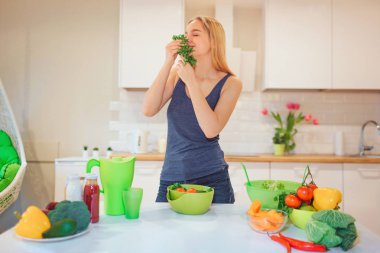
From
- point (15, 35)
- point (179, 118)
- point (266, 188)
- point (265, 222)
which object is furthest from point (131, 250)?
point (15, 35)

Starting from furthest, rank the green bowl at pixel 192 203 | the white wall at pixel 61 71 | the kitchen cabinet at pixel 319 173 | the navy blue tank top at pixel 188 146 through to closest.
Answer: the white wall at pixel 61 71 < the kitchen cabinet at pixel 319 173 < the navy blue tank top at pixel 188 146 < the green bowl at pixel 192 203

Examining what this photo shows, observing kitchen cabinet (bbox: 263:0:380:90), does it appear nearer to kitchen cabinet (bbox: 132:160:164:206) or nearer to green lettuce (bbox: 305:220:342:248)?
kitchen cabinet (bbox: 132:160:164:206)

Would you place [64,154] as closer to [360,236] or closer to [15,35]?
[15,35]

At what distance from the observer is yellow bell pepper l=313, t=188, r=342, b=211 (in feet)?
3.33

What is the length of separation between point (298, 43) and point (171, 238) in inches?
105

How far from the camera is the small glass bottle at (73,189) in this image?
103cm

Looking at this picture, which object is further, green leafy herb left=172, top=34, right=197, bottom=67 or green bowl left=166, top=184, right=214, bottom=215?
green leafy herb left=172, top=34, right=197, bottom=67

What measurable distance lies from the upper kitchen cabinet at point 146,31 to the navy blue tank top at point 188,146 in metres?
1.56

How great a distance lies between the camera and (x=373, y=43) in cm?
310

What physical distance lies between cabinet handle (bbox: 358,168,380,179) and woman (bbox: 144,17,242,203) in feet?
5.71

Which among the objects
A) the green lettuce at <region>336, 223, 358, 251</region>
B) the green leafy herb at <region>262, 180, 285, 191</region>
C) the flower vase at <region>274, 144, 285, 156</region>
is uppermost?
the flower vase at <region>274, 144, 285, 156</region>

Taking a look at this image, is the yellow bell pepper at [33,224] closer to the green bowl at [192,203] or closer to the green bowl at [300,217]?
the green bowl at [192,203]

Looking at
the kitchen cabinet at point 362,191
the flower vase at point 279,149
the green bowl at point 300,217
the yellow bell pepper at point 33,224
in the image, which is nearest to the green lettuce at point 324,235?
the green bowl at point 300,217

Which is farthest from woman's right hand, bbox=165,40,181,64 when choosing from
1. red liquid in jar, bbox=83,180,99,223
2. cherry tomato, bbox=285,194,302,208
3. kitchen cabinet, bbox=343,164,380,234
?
kitchen cabinet, bbox=343,164,380,234
